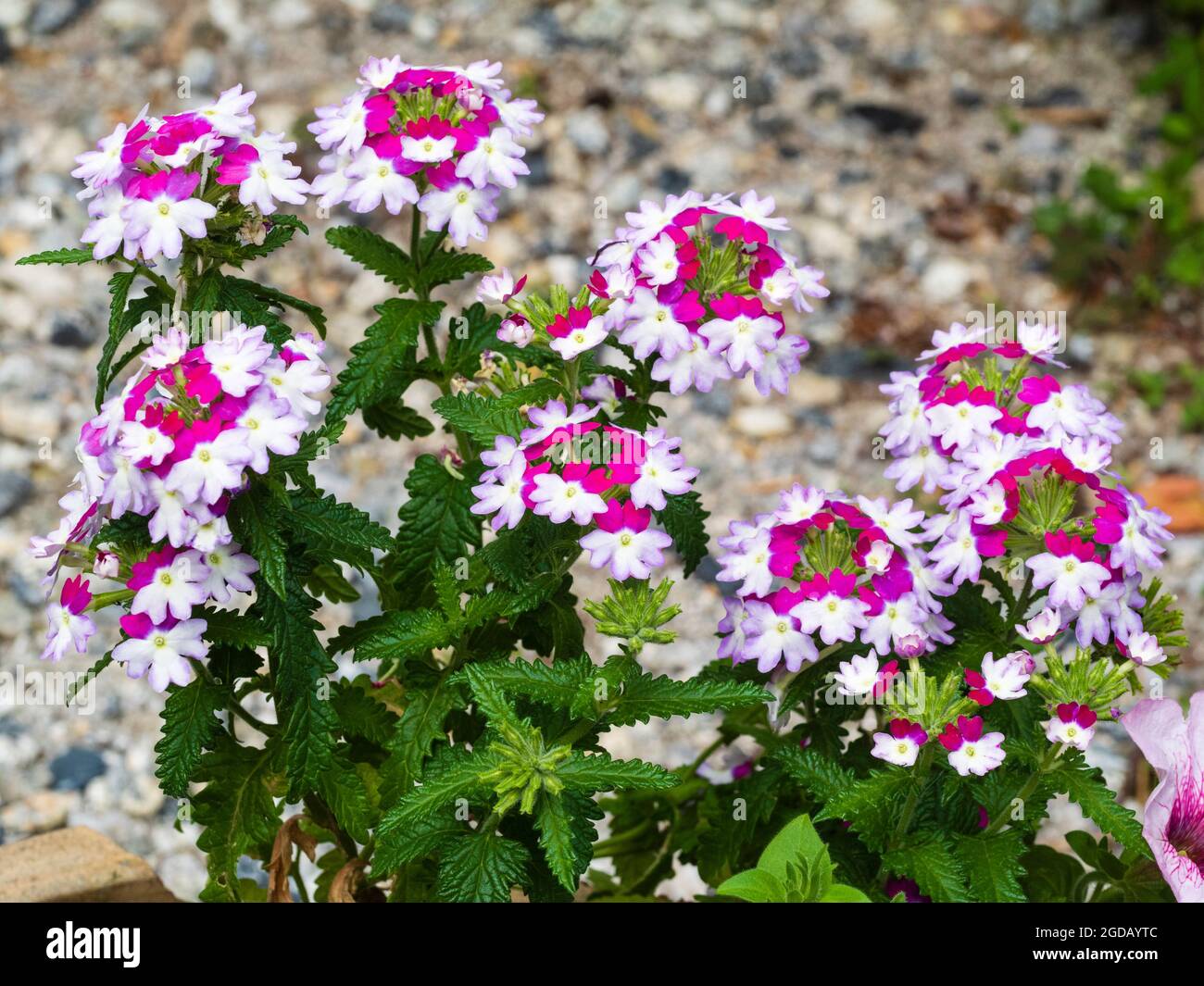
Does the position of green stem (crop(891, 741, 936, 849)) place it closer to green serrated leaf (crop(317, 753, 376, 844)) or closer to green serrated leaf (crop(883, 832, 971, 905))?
green serrated leaf (crop(883, 832, 971, 905))

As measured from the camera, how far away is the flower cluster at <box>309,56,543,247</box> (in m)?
1.98

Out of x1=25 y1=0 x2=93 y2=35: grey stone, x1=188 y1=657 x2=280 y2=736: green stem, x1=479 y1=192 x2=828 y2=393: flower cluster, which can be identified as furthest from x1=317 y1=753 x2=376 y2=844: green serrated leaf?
x1=25 y1=0 x2=93 y2=35: grey stone

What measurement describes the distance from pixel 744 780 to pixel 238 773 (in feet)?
2.36

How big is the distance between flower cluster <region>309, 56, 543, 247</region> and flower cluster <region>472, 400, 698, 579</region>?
0.30m

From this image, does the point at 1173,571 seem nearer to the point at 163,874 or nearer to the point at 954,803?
the point at 954,803

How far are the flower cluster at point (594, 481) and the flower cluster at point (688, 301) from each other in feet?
0.35

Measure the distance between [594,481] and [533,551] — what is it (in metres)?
0.24

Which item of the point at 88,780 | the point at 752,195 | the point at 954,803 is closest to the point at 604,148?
the point at 88,780

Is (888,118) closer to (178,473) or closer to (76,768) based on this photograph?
(76,768)

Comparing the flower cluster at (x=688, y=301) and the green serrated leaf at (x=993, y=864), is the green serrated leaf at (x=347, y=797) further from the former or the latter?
the green serrated leaf at (x=993, y=864)

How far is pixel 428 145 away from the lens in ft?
6.46

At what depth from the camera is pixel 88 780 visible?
329 centimetres

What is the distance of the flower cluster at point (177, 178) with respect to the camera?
73.0 inches

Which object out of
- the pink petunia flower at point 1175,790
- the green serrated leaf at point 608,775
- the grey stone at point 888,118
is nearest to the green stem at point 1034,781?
the pink petunia flower at point 1175,790
